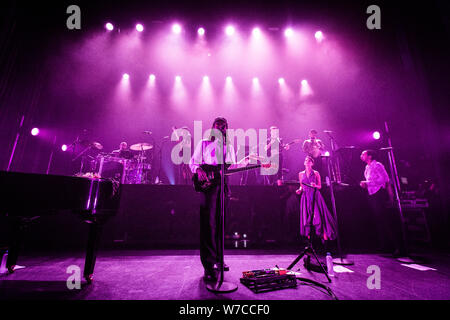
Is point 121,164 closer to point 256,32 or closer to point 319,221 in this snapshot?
point 319,221

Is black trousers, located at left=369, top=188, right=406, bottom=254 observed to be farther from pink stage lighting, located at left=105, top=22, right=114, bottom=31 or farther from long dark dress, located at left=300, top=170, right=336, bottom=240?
pink stage lighting, located at left=105, top=22, right=114, bottom=31

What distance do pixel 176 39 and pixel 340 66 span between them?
5896 millimetres

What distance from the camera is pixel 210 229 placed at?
2.41 metres

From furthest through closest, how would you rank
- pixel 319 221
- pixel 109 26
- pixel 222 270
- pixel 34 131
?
pixel 109 26, pixel 34 131, pixel 319 221, pixel 222 270

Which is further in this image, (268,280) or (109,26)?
(109,26)

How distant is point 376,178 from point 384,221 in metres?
0.87

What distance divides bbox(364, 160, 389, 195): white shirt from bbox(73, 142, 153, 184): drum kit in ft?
18.9

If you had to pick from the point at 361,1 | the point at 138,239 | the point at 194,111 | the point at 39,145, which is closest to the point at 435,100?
the point at 361,1

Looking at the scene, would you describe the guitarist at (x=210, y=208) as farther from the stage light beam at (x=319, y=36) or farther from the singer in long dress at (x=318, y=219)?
the stage light beam at (x=319, y=36)

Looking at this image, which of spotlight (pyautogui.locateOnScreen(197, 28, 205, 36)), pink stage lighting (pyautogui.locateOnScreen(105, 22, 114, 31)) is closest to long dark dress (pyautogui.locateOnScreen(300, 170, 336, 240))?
spotlight (pyautogui.locateOnScreen(197, 28, 205, 36))

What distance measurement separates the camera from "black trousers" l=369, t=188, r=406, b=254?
403 cm

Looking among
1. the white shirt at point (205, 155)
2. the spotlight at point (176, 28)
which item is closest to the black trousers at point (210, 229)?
the white shirt at point (205, 155)

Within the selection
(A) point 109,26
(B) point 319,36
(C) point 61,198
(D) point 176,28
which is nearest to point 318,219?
(C) point 61,198
